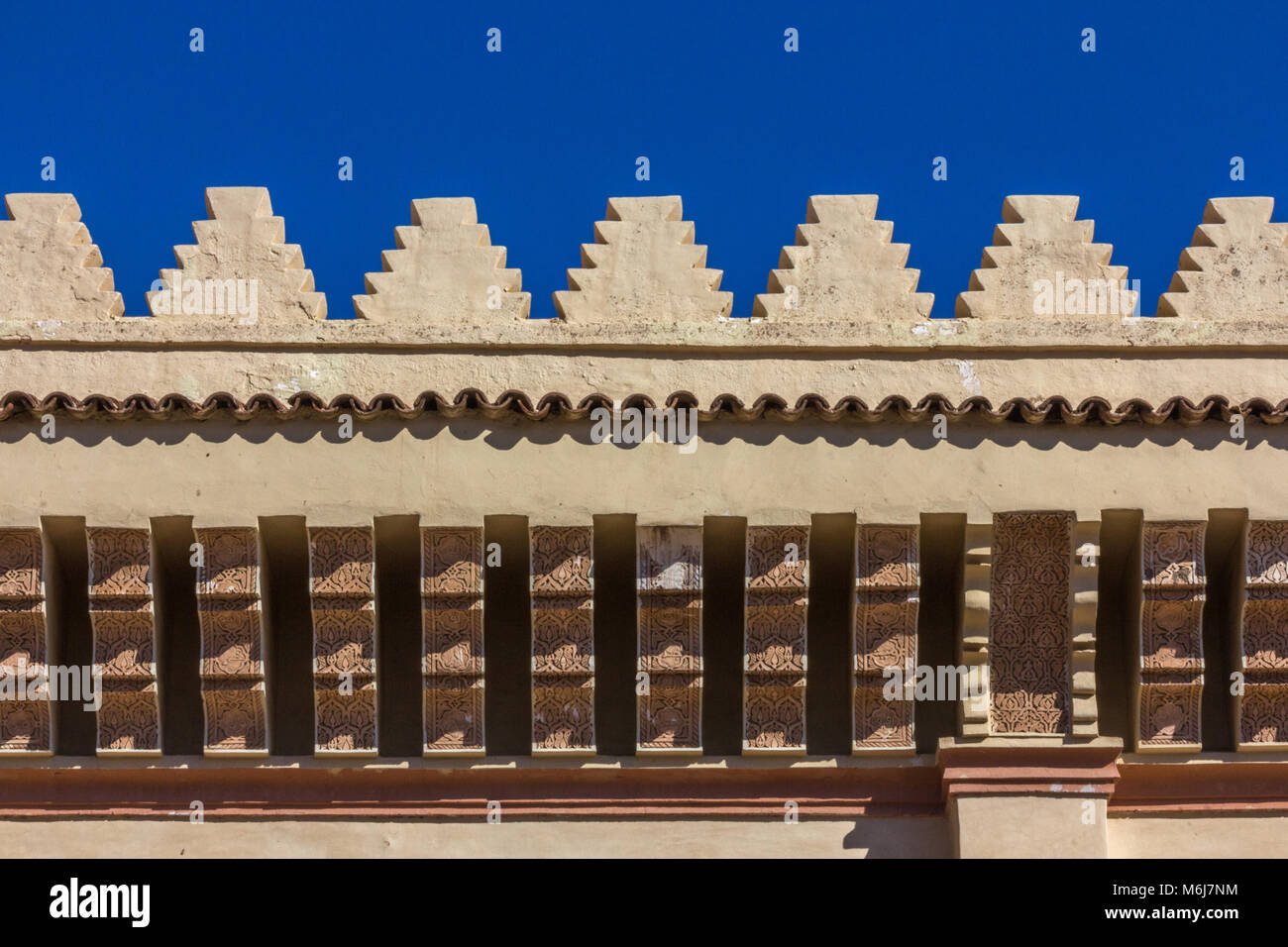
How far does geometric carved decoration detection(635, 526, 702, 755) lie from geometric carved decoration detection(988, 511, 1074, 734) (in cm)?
126

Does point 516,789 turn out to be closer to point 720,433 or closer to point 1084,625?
point 720,433

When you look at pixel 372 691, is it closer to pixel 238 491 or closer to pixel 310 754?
pixel 310 754

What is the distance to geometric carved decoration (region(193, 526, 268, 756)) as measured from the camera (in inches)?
358

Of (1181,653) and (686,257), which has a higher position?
(686,257)

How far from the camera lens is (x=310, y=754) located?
9.21 metres

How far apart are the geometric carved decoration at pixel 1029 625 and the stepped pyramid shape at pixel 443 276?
2.33 metres

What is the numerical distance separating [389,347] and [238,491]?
2.87ft

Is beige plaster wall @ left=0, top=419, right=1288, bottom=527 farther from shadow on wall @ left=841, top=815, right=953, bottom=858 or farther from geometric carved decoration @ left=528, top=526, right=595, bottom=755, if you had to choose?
shadow on wall @ left=841, top=815, right=953, bottom=858

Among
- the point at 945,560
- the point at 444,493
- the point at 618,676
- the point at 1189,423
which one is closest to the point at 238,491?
the point at 444,493

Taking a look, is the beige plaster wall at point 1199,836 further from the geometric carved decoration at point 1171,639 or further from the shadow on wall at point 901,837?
the shadow on wall at point 901,837

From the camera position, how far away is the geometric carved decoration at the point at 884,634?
9109 millimetres

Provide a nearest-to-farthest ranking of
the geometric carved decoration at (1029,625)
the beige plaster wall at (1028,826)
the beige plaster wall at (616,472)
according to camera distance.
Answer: the beige plaster wall at (1028,826)
the beige plaster wall at (616,472)
the geometric carved decoration at (1029,625)

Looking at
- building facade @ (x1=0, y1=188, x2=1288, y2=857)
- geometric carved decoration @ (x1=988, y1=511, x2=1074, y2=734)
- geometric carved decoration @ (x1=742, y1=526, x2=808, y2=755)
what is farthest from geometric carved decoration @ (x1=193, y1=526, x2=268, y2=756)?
geometric carved decoration @ (x1=988, y1=511, x2=1074, y2=734)

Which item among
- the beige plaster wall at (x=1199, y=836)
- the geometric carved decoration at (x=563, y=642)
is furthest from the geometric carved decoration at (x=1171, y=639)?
the geometric carved decoration at (x=563, y=642)
